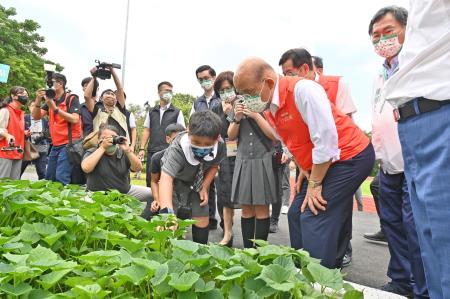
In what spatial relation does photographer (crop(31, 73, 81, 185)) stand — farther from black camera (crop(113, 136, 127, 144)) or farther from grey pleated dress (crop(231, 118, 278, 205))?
grey pleated dress (crop(231, 118, 278, 205))

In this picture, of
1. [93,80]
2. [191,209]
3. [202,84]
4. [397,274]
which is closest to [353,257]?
[397,274]

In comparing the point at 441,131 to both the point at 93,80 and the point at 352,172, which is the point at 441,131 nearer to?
the point at 352,172

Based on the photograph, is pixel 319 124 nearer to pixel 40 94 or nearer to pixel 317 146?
pixel 317 146

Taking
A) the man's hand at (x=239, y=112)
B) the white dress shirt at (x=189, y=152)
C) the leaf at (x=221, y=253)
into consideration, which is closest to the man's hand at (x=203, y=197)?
the white dress shirt at (x=189, y=152)

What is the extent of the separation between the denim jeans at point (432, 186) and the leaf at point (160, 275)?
0.79 metres

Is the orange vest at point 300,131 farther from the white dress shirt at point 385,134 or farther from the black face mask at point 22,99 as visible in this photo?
the black face mask at point 22,99

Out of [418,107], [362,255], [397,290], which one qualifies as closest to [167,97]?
[362,255]

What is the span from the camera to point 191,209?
3.30 metres

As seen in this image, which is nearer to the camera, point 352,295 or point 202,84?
point 352,295

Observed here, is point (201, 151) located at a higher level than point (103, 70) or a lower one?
lower

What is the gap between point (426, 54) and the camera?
1.23 meters

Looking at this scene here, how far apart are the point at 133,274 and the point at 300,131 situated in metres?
1.32

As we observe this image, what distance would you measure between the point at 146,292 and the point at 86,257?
24cm

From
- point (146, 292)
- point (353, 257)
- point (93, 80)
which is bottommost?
point (353, 257)
